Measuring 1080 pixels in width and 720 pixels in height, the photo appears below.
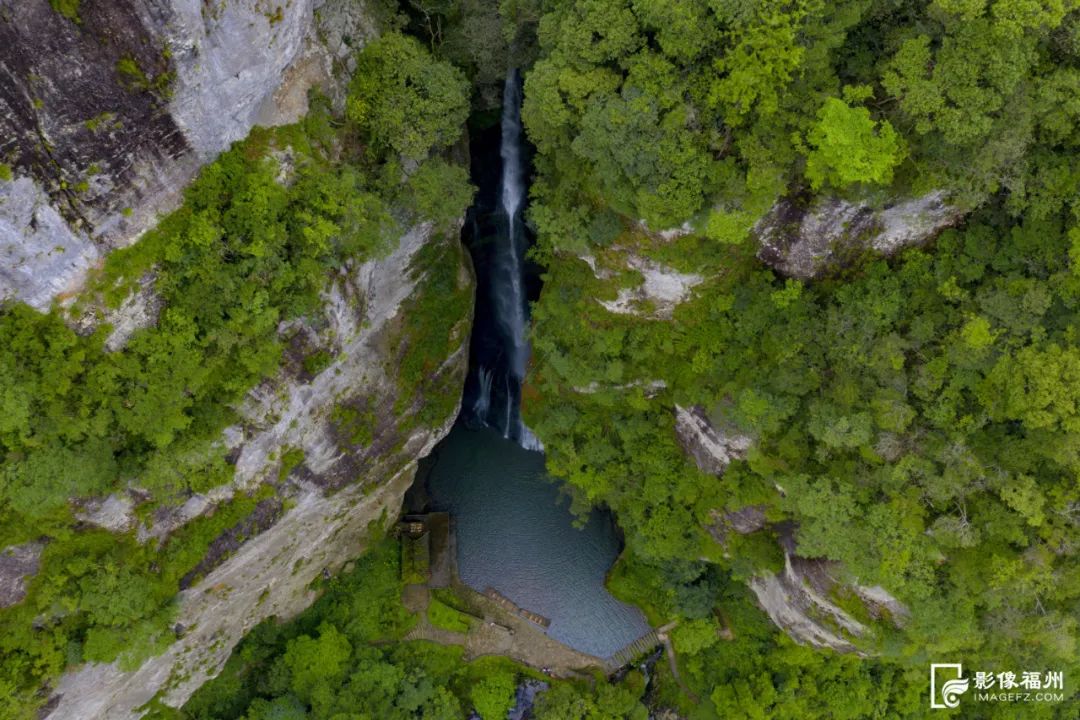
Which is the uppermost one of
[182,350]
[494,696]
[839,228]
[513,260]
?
[182,350]

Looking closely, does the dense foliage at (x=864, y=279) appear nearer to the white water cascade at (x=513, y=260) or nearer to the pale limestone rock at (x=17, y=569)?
the white water cascade at (x=513, y=260)

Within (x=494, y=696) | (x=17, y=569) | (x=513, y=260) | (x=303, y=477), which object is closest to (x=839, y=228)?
(x=513, y=260)

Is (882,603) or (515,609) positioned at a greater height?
(882,603)

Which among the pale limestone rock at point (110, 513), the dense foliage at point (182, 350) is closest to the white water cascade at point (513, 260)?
the dense foliage at point (182, 350)

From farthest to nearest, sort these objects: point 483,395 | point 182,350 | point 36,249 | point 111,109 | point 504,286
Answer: point 483,395
point 504,286
point 182,350
point 36,249
point 111,109

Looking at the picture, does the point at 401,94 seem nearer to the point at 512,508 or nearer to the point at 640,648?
the point at 512,508

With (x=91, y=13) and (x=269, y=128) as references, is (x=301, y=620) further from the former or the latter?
(x=91, y=13)
